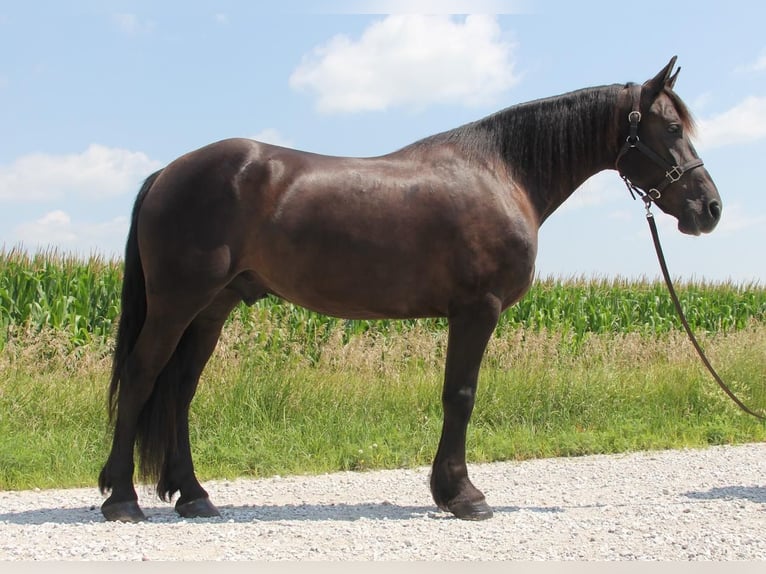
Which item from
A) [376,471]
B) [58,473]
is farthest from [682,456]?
[58,473]

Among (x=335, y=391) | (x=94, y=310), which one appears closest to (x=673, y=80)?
(x=335, y=391)

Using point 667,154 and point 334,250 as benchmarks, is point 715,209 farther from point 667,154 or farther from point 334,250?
point 334,250

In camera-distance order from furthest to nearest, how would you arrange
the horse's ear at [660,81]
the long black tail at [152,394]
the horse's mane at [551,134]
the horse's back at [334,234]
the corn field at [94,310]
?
the corn field at [94,310], the horse's mane at [551,134], the horse's ear at [660,81], the long black tail at [152,394], the horse's back at [334,234]

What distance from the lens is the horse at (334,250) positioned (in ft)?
15.3

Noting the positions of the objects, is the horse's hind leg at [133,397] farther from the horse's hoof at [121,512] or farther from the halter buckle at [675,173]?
the halter buckle at [675,173]

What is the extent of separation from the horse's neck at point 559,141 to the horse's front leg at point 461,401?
3.22 ft

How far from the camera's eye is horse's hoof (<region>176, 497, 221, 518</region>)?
4.88 meters

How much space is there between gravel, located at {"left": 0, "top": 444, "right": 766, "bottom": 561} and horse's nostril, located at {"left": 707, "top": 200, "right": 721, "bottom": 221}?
1.93 meters

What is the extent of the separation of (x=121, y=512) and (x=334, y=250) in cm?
208

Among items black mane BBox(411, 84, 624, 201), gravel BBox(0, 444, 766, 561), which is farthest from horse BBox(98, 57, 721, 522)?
gravel BBox(0, 444, 766, 561)

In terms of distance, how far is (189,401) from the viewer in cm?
508

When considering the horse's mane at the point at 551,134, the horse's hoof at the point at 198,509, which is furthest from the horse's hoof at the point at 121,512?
the horse's mane at the point at 551,134

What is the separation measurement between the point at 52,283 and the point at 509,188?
8.44 meters

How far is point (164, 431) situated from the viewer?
16.1ft
